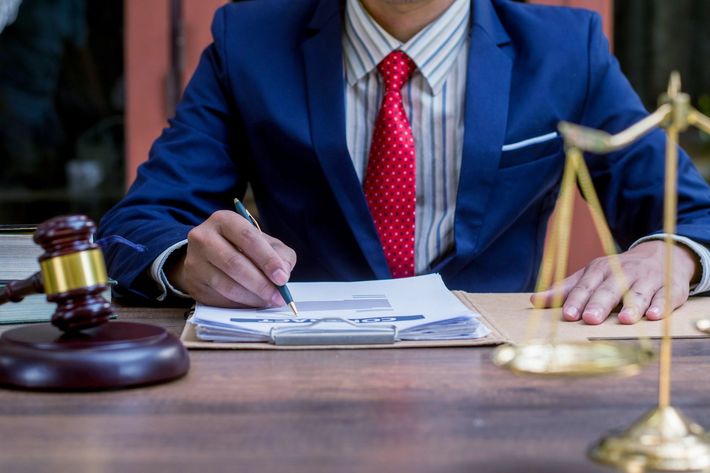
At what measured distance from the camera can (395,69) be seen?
67.6 inches

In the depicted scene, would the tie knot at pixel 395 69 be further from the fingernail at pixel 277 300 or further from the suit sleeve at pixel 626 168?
the fingernail at pixel 277 300

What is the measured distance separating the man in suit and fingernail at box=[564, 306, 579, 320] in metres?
0.41

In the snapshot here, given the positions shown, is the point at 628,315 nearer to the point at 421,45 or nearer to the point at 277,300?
the point at 277,300

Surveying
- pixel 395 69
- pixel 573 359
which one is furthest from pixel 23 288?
pixel 395 69

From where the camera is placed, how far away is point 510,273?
1.78 meters

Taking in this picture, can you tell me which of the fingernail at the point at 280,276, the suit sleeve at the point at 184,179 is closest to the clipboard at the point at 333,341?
the fingernail at the point at 280,276

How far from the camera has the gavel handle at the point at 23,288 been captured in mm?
939

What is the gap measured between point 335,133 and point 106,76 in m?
1.64

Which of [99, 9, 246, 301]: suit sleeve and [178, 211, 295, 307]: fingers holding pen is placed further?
[99, 9, 246, 301]: suit sleeve

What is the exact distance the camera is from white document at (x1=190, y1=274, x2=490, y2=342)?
3.67 ft

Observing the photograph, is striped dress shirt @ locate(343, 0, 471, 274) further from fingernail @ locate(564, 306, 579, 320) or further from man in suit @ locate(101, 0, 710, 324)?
fingernail @ locate(564, 306, 579, 320)

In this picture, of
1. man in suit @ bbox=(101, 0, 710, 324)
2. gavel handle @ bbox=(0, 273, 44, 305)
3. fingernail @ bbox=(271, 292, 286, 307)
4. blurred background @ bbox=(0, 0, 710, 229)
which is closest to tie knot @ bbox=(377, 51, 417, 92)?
man in suit @ bbox=(101, 0, 710, 324)

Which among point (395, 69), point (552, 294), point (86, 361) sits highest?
point (395, 69)

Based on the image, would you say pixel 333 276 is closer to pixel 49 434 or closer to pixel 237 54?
pixel 237 54
